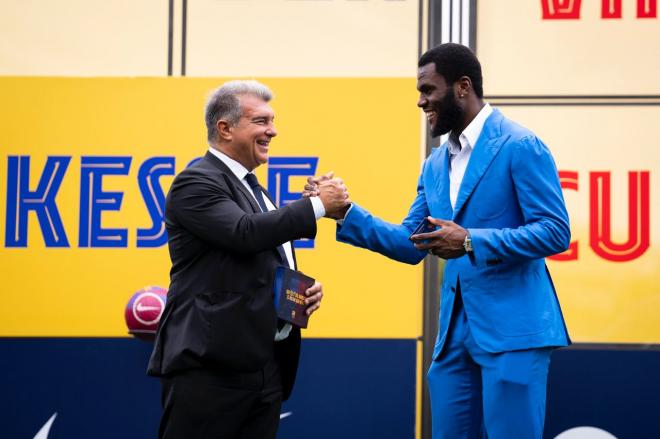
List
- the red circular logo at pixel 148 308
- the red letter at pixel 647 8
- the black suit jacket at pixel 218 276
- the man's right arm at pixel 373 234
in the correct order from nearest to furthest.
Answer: the black suit jacket at pixel 218 276 → the man's right arm at pixel 373 234 → the red circular logo at pixel 148 308 → the red letter at pixel 647 8

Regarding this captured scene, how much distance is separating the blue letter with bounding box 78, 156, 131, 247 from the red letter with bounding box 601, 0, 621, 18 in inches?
89.7

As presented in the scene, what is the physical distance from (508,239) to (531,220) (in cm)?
13

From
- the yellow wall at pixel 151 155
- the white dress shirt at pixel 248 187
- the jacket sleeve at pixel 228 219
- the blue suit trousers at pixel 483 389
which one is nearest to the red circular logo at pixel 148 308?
the yellow wall at pixel 151 155

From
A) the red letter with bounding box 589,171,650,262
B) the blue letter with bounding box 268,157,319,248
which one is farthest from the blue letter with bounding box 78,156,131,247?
the red letter with bounding box 589,171,650,262

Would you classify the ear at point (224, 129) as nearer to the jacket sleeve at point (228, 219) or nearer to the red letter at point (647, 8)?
the jacket sleeve at point (228, 219)

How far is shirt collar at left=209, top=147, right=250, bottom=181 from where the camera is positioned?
9.64 feet

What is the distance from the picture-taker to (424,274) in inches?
154

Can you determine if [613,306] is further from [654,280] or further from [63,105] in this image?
[63,105]

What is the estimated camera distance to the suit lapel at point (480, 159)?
9.34 feet

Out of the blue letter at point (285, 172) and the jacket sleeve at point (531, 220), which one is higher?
the blue letter at point (285, 172)

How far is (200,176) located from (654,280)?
7.09 feet

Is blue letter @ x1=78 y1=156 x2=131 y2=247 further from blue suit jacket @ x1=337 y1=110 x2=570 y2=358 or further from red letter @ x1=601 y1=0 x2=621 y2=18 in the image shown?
red letter @ x1=601 y1=0 x2=621 y2=18

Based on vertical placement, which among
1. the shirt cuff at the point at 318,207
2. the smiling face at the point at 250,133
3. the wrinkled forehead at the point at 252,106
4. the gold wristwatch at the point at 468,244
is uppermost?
the wrinkled forehead at the point at 252,106

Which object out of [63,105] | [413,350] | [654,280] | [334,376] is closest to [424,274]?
[413,350]
